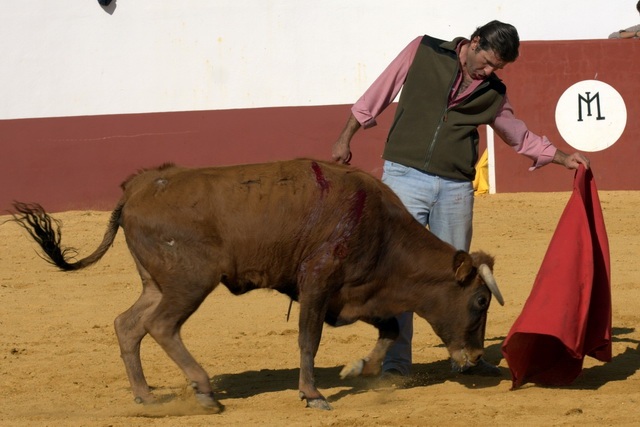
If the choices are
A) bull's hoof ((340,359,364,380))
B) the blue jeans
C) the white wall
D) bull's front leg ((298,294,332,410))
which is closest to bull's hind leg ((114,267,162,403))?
bull's front leg ((298,294,332,410))

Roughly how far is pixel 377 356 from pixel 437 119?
4.23ft

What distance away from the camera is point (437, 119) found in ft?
19.3

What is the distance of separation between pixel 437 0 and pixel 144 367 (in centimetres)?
931

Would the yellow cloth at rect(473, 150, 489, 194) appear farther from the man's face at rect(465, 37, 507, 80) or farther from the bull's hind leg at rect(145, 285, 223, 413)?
the bull's hind leg at rect(145, 285, 223, 413)

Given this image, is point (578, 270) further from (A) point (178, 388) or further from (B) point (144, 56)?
(B) point (144, 56)

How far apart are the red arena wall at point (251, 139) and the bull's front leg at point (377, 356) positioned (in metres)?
8.02

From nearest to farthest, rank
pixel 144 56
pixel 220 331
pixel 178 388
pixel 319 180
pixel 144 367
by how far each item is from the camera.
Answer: pixel 319 180 < pixel 178 388 < pixel 144 367 < pixel 220 331 < pixel 144 56

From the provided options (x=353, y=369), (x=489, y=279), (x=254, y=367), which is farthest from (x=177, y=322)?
(x=489, y=279)

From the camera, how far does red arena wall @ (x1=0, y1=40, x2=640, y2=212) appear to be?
13625 millimetres

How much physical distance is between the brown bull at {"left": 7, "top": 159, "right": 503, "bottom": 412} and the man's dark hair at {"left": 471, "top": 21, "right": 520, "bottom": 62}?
0.91 m

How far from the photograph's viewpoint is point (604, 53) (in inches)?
556

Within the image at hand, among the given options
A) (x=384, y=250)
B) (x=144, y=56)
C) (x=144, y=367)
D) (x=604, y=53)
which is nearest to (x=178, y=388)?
(x=144, y=367)

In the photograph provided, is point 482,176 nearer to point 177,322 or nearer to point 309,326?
point 309,326

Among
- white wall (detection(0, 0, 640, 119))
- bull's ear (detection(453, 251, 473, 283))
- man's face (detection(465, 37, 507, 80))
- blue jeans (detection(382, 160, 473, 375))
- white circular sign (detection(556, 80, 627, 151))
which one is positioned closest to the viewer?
man's face (detection(465, 37, 507, 80))
